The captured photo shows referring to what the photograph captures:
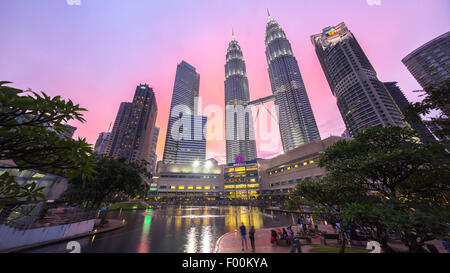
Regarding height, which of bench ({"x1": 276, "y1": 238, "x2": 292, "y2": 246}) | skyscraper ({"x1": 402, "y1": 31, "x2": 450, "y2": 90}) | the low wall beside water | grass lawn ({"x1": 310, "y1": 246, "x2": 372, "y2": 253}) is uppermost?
skyscraper ({"x1": 402, "y1": 31, "x2": 450, "y2": 90})

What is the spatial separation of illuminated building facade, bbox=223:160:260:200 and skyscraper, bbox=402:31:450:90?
402ft

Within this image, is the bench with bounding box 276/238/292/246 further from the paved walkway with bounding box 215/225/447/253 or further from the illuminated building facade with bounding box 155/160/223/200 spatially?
the illuminated building facade with bounding box 155/160/223/200

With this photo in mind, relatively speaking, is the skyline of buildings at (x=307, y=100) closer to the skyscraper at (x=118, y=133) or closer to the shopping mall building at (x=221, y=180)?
the skyscraper at (x=118, y=133)

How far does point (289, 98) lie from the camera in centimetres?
15888

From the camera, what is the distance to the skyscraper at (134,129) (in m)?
134

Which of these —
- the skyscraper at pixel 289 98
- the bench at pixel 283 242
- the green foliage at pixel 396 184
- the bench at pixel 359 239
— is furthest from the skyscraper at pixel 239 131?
the green foliage at pixel 396 184

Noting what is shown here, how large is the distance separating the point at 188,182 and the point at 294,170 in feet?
197

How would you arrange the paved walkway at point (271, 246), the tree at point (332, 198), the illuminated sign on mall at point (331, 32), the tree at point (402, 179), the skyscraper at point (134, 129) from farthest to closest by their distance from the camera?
the illuminated sign on mall at point (331, 32) → the skyscraper at point (134, 129) → the paved walkway at point (271, 246) → the tree at point (332, 198) → the tree at point (402, 179)

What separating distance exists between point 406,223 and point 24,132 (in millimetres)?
8947

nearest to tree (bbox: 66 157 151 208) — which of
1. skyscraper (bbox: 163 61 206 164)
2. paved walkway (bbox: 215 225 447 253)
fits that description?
paved walkway (bbox: 215 225 447 253)

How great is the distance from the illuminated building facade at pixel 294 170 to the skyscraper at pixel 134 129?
10773cm

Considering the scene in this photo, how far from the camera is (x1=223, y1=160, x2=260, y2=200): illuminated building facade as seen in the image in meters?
89.8

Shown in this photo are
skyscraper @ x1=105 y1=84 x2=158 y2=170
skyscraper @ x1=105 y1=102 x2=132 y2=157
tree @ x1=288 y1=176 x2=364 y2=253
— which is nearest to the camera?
tree @ x1=288 y1=176 x2=364 y2=253
